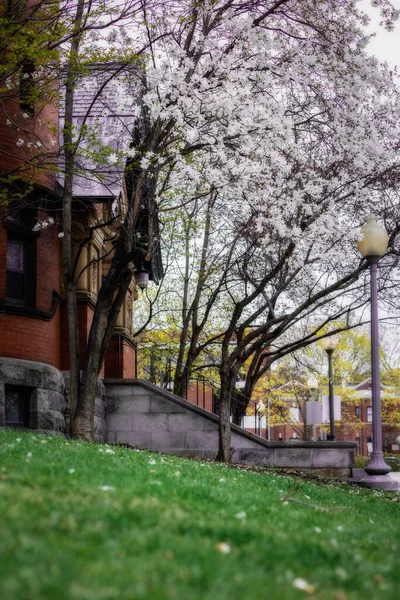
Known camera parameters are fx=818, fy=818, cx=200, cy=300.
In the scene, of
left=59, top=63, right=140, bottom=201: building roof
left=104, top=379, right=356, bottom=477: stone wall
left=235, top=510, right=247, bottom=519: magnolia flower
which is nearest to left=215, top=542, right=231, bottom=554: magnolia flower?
left=235, top=510, right=247, bottom=519: magnolia flower

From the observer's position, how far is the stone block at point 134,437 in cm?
2166

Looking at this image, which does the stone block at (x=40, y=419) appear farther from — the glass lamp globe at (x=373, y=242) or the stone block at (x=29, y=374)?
the glass lamp globe at (x=373, y=242)

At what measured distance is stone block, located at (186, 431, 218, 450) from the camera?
21531 millimetres

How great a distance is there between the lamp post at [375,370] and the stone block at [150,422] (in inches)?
294

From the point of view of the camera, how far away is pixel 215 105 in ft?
47.0

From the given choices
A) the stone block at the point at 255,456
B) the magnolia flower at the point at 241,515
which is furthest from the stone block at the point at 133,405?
the magnolia flower at the point at 241,515

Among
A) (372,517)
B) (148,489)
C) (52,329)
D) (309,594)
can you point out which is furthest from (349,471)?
(309,594)

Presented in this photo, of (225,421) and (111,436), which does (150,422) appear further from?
(225,421)

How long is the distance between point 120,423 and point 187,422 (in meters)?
1.79

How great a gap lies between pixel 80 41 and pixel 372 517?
10.3m

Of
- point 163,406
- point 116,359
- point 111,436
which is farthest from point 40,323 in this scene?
point 116,359

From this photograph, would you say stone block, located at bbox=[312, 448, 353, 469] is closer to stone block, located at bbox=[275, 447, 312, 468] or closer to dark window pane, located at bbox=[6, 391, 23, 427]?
stone block, located at bbox=[275, 447, 312, 468]

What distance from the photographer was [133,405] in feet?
71.9

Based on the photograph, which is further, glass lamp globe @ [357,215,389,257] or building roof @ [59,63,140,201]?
building roof @ [59,63,140,201]
